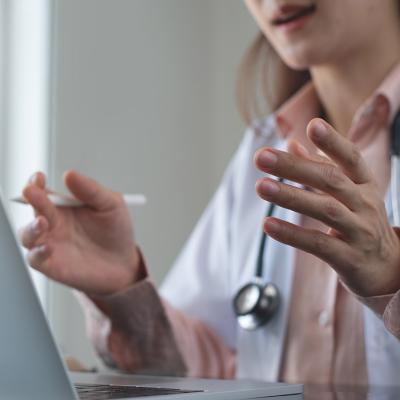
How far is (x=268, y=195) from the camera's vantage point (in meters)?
0.59

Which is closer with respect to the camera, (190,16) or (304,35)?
(304,35)

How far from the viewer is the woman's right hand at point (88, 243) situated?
3.18ft

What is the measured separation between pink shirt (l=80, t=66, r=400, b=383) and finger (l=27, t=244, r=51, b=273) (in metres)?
0.12

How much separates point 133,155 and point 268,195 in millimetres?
1533

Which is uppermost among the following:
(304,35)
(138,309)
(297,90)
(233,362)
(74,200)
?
(304,35)

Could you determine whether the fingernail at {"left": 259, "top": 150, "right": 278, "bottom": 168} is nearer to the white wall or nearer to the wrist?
the wrist

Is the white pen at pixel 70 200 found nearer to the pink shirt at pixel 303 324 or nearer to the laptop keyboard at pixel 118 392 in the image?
the pink shirt at pixel 303 324

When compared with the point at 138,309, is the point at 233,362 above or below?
below

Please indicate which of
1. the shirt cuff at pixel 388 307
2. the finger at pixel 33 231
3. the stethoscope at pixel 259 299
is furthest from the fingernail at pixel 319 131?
the stethoscope at pixel 259 299

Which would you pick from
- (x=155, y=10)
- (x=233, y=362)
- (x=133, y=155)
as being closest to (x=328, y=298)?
(x=233, y=362)

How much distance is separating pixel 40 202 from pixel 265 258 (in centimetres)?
44

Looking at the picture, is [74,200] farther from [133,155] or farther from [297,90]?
[133,155]

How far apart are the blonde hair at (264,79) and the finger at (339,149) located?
2.88 ft

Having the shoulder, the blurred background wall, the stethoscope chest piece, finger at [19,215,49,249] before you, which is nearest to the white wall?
the blurred background wall
